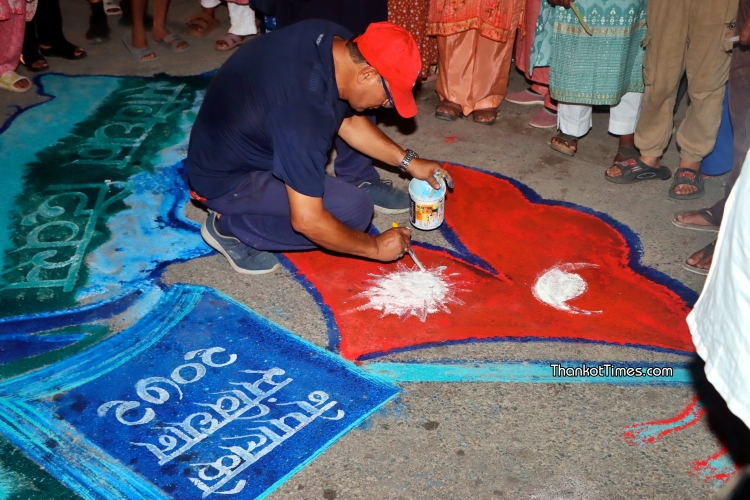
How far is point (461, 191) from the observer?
3.71 m

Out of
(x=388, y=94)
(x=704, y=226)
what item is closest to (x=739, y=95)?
(x=704, y=226)

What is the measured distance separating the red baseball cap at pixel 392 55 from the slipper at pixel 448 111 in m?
1.83

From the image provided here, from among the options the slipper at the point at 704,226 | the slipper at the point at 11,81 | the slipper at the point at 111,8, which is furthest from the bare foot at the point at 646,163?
the slipper at the point at 111,8

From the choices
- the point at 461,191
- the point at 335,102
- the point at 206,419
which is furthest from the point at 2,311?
the point at 461,191

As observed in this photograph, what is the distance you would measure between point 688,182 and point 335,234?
1933 mm

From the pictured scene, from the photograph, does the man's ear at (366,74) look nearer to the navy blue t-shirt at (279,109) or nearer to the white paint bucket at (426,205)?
the navy blue t-shirt at (279,109)

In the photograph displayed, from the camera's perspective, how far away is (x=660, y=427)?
2387 millimetres

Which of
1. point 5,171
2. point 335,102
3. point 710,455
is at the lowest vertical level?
point 710,455

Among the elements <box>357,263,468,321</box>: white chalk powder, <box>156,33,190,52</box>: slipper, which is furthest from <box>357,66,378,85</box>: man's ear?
<box>156,33,190,52</box>: slipper

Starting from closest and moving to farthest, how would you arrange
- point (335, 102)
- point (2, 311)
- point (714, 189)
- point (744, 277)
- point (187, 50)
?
point (744, 277), point (335, 102), point (2, 311), point (714, 189), point (187, 50)

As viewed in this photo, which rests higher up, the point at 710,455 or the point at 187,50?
the point at 187,50

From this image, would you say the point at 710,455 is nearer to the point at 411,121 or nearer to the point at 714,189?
the point at 714,189

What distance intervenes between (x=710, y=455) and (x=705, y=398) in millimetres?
258

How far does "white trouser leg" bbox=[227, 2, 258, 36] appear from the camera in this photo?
212 inches
